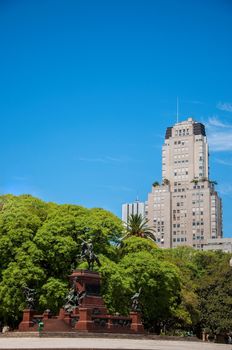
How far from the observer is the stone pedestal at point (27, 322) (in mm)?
39406

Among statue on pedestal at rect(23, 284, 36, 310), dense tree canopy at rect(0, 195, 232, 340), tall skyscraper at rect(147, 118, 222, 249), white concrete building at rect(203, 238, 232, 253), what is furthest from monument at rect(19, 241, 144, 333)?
tall skyscraper at rect(147, 118, 222, 249)

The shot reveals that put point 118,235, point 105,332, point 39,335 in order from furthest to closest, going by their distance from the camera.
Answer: point 118,235 < point 105,332 < point 39,335

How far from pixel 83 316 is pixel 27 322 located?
442 centimetres

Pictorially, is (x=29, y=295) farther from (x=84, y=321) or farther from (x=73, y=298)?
(x=84, y=321)

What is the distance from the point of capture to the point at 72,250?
4828 cm

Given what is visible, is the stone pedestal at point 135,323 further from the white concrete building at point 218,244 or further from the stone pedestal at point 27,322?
the white concrete building at point 218,244

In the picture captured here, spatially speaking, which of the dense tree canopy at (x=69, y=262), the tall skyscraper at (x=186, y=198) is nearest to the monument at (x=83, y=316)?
the dense tree canopy at (x=69, y=262)

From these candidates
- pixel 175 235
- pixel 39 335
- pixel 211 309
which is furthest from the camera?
pixel 175 235

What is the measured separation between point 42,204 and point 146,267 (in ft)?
41.2

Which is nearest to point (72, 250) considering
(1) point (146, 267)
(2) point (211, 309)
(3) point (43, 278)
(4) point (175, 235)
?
(3) point (43, 278)

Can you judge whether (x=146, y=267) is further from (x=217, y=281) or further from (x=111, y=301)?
(x=217, y=281)

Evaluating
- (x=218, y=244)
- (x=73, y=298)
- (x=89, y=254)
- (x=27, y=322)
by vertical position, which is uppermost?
(x=218, y=244)

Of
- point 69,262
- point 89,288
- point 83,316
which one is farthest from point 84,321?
point 69,262

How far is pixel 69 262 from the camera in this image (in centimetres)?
4850
